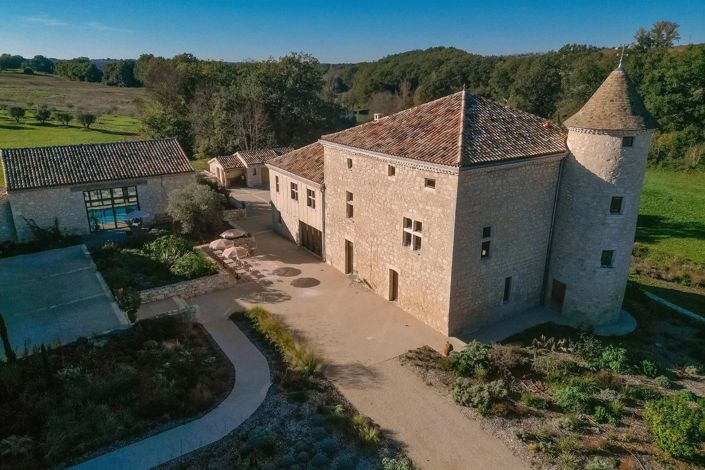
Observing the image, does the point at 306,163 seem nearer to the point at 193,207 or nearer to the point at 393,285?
the point at 193,207

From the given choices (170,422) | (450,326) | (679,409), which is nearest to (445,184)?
(450,326)

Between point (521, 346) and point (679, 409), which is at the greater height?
point (679, 409)

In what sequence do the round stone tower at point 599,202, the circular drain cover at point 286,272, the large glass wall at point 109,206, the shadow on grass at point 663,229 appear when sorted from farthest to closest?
the shadow on grass at point 663,229, the large glass wall at point 109,206, the circular drain cover at point 286,272, the round stone tower at point 599,202

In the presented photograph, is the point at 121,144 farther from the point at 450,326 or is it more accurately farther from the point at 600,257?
the point at 600,257

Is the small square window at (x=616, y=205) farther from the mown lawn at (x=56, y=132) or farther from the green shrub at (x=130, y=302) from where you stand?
the mown lawn at (x=56, y=132)

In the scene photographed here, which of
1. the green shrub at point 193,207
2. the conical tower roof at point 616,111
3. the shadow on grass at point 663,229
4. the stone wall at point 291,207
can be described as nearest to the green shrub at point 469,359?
the conical tower roof at point 616,111

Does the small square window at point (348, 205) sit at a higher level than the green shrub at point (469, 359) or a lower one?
higher
